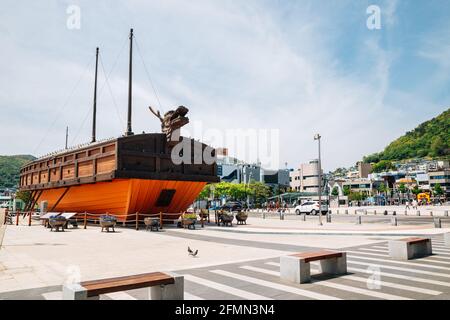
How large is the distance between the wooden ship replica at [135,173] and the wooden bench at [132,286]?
1689cm

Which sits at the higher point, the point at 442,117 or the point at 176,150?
the point at 442,117

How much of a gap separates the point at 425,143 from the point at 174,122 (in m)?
187

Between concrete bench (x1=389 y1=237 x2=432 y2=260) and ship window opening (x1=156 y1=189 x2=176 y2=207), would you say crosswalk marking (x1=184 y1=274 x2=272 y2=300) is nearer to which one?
concrete bench (x1=389 y1=237 x2=432 y2=260)

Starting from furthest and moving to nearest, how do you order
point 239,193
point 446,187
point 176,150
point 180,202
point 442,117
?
point 442,117 → point 446,187 → point 239,193 → point 180,202 → point 176,150

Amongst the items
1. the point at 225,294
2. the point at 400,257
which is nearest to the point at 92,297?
the point at 225,294

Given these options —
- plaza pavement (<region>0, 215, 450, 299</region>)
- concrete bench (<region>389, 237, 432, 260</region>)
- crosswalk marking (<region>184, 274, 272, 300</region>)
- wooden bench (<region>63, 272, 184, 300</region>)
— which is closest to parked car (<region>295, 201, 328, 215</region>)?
plaza pavement (<region>0, 215, 450, 299</region>)

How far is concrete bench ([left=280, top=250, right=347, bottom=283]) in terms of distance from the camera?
7363mm

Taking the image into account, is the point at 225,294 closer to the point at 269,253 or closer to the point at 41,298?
the point at 41,298

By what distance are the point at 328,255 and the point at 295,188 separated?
407 ft

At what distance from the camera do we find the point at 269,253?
1175 cm

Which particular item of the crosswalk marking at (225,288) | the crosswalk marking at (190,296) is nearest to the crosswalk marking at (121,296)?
the crosswalk marking at (190,296)

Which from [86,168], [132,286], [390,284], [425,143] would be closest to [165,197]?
[86,168]

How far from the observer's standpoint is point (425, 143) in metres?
174

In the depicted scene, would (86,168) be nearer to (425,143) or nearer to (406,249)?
(406,249)
